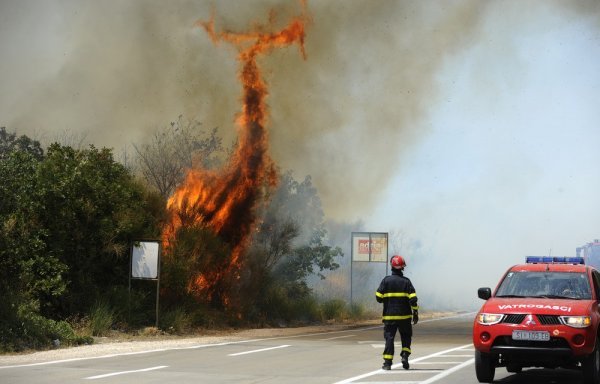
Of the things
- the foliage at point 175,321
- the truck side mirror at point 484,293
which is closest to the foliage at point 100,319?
the foliage at point 175,321

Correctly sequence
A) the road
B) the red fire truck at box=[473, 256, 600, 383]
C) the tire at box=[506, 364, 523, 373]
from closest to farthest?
1. the red fire truck at box=[473, 256, 600, 383]
2. the road
3. the tire at box=[506, 364, 523, 373]

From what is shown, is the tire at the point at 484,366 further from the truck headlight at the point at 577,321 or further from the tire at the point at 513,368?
the truck headlight at the point at 577,321

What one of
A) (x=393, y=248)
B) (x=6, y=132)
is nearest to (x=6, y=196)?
(x=6, y=132)

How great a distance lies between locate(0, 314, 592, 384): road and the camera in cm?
1465

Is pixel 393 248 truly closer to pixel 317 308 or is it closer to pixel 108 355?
pixel 317 308

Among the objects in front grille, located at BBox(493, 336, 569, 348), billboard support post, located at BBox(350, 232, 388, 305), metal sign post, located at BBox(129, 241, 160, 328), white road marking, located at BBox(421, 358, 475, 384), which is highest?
billboard support post, located at BBox(350, 232, 388, 305)

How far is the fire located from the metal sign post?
5.28 metres

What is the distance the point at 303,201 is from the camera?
4675 cm

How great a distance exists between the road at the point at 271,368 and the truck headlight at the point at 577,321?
159 centimetres

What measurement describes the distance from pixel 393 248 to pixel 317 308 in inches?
1547

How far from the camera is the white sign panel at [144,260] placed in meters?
27.8

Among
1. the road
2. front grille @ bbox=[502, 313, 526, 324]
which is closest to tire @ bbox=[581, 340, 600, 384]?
front grille @ bbox=[502, 313, 526, 324]

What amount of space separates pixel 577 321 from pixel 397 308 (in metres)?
3.72

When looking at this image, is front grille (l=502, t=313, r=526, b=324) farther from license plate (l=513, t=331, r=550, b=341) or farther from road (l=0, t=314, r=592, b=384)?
road (l=0, t=314, r=592, b=384)
